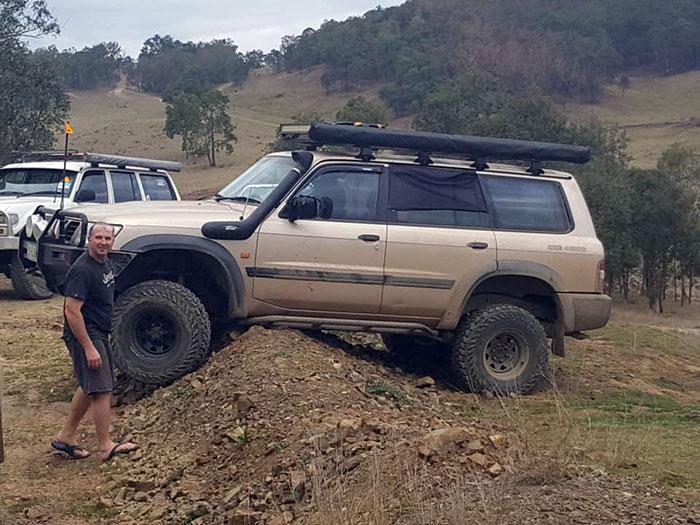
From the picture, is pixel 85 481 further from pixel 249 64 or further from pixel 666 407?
pixel 249 64

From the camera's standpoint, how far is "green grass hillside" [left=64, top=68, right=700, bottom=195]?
46.3 meters

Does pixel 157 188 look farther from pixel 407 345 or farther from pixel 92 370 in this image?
pixel 92 370

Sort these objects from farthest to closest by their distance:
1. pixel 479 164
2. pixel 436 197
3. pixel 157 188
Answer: pixel 157 188 → pixel 479 164 → pixel 436 197

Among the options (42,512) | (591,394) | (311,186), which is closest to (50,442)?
(42,512)

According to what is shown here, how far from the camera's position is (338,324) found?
774 centimetres

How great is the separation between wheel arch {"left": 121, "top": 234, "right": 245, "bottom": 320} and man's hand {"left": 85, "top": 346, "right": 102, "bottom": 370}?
1.42 m

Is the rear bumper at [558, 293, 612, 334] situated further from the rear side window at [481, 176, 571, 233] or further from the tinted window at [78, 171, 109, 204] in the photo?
the tinted window at [78, 171, 109, 204]

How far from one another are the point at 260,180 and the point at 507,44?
178 ft

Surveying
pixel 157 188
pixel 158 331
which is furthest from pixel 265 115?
pixel 158 331

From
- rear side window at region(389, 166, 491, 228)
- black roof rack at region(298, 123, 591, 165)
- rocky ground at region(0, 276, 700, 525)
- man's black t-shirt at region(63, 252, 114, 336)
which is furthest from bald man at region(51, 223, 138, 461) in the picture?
rear side window at region(389, 166, 491, 228)

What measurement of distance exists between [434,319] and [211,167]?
3688 centimetres

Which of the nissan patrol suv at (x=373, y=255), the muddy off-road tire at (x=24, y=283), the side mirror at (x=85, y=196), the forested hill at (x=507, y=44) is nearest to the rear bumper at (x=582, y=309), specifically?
the nissan patrol suv at (x=373, y=255)

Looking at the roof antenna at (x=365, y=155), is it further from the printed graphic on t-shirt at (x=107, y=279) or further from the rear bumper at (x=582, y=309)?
the printed graphic on t-shirt at (x=107, y=279)

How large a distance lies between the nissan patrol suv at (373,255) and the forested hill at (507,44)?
1751 inches
